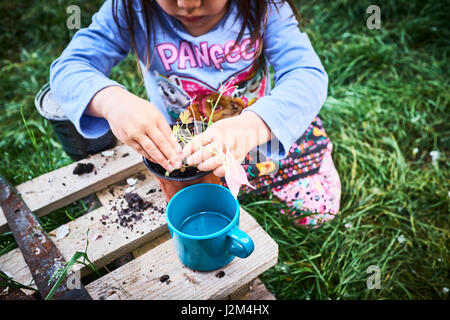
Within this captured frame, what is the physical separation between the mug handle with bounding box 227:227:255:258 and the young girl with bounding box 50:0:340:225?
0.17 metres

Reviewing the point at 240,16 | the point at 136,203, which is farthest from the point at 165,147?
the point at 240,16

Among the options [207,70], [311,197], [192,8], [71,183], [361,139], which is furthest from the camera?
[361,139]

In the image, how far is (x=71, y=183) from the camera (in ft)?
4.27

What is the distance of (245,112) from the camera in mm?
1066

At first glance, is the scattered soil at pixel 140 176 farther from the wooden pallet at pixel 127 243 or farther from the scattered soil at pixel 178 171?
the scattered soil at pixel 178 171

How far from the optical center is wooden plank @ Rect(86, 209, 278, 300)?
93 centimetres

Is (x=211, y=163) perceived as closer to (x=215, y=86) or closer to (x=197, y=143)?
(x=197, y=143)

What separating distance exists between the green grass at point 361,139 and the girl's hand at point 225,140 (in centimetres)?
70

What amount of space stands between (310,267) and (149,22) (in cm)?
131

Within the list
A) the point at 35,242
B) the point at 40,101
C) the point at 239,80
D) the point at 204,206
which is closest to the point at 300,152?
the point at 239,80

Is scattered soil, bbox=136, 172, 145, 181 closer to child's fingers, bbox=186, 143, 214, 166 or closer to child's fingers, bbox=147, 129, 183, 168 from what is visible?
child's fingers, bbox=147, 129, 183, 168

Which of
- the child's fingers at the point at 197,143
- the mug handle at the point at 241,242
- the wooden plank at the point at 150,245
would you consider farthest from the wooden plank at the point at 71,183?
the mug handle at the point at 241,242

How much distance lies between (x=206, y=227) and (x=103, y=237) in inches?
15.9

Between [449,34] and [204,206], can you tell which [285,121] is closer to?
[204,206]
